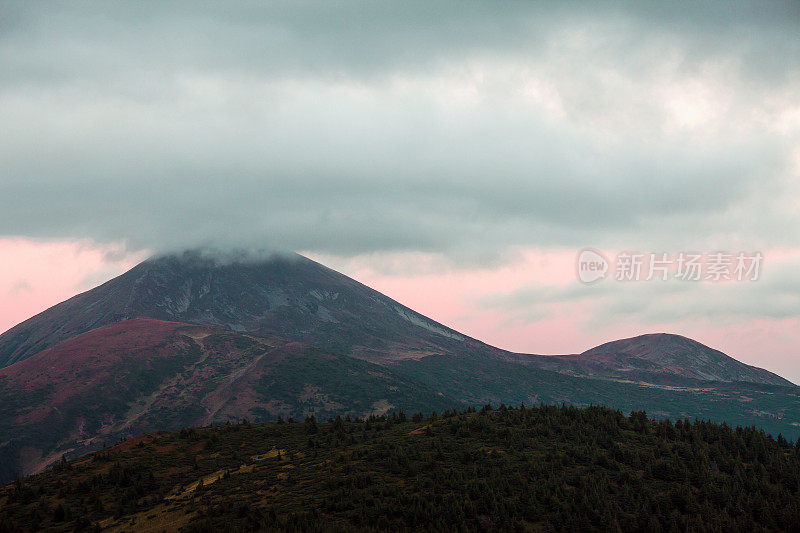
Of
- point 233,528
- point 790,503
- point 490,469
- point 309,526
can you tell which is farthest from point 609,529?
point 233,528

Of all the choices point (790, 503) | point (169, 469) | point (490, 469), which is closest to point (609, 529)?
point (490, 469)

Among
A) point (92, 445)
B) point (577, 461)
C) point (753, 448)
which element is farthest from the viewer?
point (92, 445)

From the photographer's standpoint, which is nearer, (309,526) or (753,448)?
(309,526)

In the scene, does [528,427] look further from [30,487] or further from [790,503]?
[30,487]

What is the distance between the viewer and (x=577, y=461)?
55.8 meters

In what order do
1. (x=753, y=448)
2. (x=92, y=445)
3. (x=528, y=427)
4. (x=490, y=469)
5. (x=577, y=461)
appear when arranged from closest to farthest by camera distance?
(x=490, y=469) < (x=577, y=461) < (x=753, y=448) < (x=528, y=427) < (x=92, y=445)

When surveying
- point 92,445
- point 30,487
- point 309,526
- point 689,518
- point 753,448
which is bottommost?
point 92,445

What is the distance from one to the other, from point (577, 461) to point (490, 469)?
31.6ft

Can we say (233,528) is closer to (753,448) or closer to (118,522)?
(118,522)

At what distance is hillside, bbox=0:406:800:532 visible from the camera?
4388cm

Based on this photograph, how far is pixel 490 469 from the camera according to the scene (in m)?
52.0

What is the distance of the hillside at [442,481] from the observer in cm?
4388

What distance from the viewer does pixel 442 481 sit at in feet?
162

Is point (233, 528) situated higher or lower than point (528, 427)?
lower
